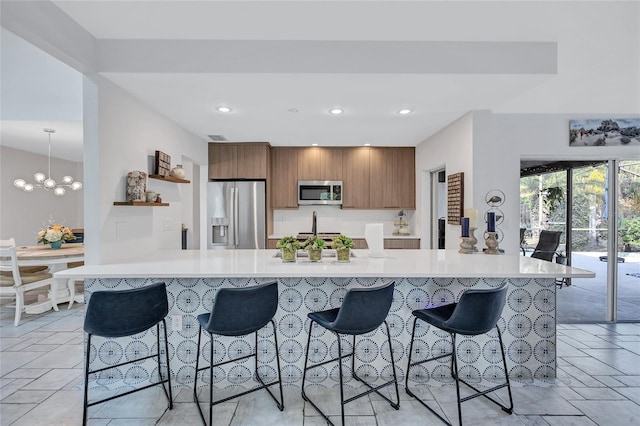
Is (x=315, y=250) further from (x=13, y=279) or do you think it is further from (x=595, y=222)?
(x=13, y=279)

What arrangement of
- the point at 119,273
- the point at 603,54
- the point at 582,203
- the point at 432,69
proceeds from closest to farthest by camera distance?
the point at 119,273
the point at 432,69
the point at 603,54
the point at 582,203

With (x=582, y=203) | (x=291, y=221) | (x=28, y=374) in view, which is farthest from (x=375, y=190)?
(x=28, y=374)

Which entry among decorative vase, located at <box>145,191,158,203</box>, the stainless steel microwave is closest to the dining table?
decorative vase, located at <box>145,191,158,203</box>

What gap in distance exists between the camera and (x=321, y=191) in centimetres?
513

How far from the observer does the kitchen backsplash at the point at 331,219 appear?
217 inches

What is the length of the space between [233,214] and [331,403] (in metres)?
3.19

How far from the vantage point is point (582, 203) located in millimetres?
3789

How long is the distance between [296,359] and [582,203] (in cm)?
364

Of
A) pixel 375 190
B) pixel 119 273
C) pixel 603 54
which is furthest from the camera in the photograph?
pixel 375 190

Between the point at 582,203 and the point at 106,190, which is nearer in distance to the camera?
the point at 106,190

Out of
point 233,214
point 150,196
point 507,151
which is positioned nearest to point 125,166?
point 150,196

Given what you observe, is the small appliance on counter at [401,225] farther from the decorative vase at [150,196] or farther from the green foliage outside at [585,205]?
the decorative vase at [150,196]

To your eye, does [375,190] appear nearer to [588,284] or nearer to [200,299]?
[588,284]

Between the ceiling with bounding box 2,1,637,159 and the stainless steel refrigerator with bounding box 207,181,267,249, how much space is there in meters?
1.85
